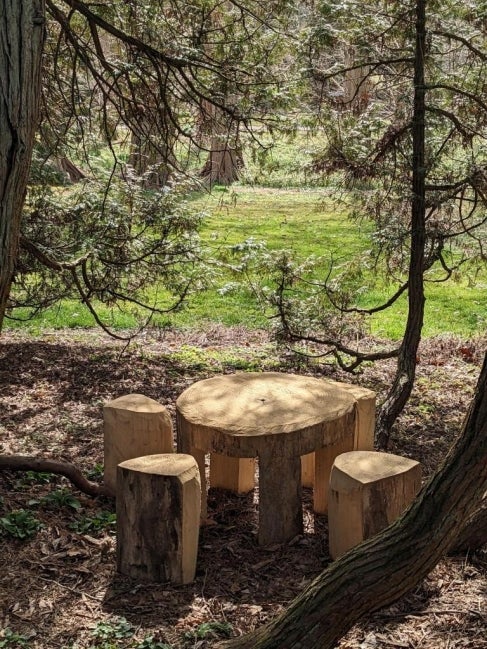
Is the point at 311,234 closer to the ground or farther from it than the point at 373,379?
farther from it

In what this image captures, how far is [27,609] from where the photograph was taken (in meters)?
3.38

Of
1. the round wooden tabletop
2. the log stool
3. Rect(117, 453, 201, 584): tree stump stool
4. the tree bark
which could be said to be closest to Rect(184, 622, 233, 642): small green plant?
Rect(117, 453, 201, 584): tree stump stool

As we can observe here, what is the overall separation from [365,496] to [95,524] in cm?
156

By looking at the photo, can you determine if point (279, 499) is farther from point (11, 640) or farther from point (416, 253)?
point (416, 253)

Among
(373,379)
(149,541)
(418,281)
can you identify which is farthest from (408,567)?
(373,379)

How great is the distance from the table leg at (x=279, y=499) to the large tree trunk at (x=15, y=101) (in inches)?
68.3

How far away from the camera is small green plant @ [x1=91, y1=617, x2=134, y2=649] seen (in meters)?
3.18

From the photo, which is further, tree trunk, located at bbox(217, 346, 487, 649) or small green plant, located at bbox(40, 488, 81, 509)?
small green plant, located at bbox(40, 488, 81, 509)

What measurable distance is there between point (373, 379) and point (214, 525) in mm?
3559

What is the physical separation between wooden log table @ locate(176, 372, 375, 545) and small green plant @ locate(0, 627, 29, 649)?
1309mm

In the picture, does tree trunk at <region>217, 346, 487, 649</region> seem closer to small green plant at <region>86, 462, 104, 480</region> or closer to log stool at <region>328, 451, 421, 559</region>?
log stool at <region>328, 451, 421, 559</region>

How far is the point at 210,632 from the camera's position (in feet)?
10.7

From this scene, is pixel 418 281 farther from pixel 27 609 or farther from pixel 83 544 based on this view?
pixel 27 609

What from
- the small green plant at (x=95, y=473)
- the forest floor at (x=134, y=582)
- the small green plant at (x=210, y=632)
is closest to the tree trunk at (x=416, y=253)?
the forest floor at (x=134, y=582)
